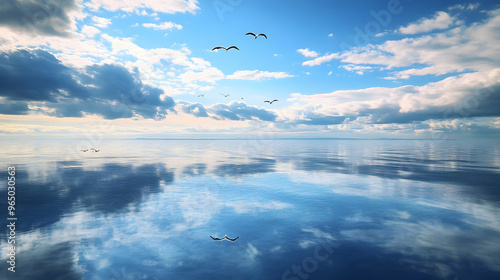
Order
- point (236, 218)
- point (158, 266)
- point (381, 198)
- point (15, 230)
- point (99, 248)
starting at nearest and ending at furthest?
point (158, 266) < point (99, 248) < point (15, 230) < point (236, 218) < point (381, 198)

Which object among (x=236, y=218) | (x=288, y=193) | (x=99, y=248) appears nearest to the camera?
(x=99, y=248)

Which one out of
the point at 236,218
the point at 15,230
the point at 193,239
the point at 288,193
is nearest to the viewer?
the point at 193,239

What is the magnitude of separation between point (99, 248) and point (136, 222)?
18.4 ft

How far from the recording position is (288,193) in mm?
38500

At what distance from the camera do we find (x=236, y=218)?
89.1 ft

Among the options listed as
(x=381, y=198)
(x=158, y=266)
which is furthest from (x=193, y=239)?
(x=381, y=198)

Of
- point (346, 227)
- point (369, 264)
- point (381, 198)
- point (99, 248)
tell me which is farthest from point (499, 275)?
point (99, 248)

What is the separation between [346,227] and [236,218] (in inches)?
466

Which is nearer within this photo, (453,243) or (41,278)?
(41,278)

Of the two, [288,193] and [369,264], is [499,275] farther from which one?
[288,193]

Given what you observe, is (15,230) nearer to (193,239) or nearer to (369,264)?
(193,239)

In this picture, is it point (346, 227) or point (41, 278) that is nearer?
point (41, 278)

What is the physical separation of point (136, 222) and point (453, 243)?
3021 cm

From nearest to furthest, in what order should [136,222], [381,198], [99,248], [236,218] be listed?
[99,248] → [136,222] → [236,218] → [381,198]
